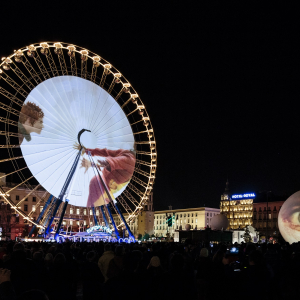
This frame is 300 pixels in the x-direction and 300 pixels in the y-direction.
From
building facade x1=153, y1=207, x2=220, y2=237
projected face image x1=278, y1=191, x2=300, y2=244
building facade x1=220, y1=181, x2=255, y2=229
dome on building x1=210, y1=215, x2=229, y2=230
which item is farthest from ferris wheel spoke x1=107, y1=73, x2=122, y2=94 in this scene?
building facade x1=153, y1=207, x2=220, y2=237

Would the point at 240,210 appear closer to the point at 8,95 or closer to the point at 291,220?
the point at 291,220

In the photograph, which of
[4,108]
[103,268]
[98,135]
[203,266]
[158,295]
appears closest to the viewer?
[158,295]

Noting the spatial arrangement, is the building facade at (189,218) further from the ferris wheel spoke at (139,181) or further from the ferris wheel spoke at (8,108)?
the ferris wheel spoke at (8,108)

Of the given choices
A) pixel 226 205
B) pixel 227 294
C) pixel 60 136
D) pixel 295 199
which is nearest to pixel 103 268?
pixel 227 294

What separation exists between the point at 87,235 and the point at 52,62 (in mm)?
18381

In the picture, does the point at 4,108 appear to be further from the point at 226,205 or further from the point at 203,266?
the point at 226,205

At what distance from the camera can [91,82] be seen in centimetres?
4466

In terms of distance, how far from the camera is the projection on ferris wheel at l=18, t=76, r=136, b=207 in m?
40.1

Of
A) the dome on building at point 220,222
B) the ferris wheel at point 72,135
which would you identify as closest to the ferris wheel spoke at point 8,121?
the ferris wheel at point 72,135

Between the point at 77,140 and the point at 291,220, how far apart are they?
2220 cm

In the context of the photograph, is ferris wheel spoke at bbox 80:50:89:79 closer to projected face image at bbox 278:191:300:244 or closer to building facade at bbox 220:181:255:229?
projected face image at bbox 278:191:300:244

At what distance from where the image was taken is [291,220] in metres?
41.0

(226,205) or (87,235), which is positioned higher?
(226,205)

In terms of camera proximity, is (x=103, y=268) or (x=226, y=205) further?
(x=226, y=205)
